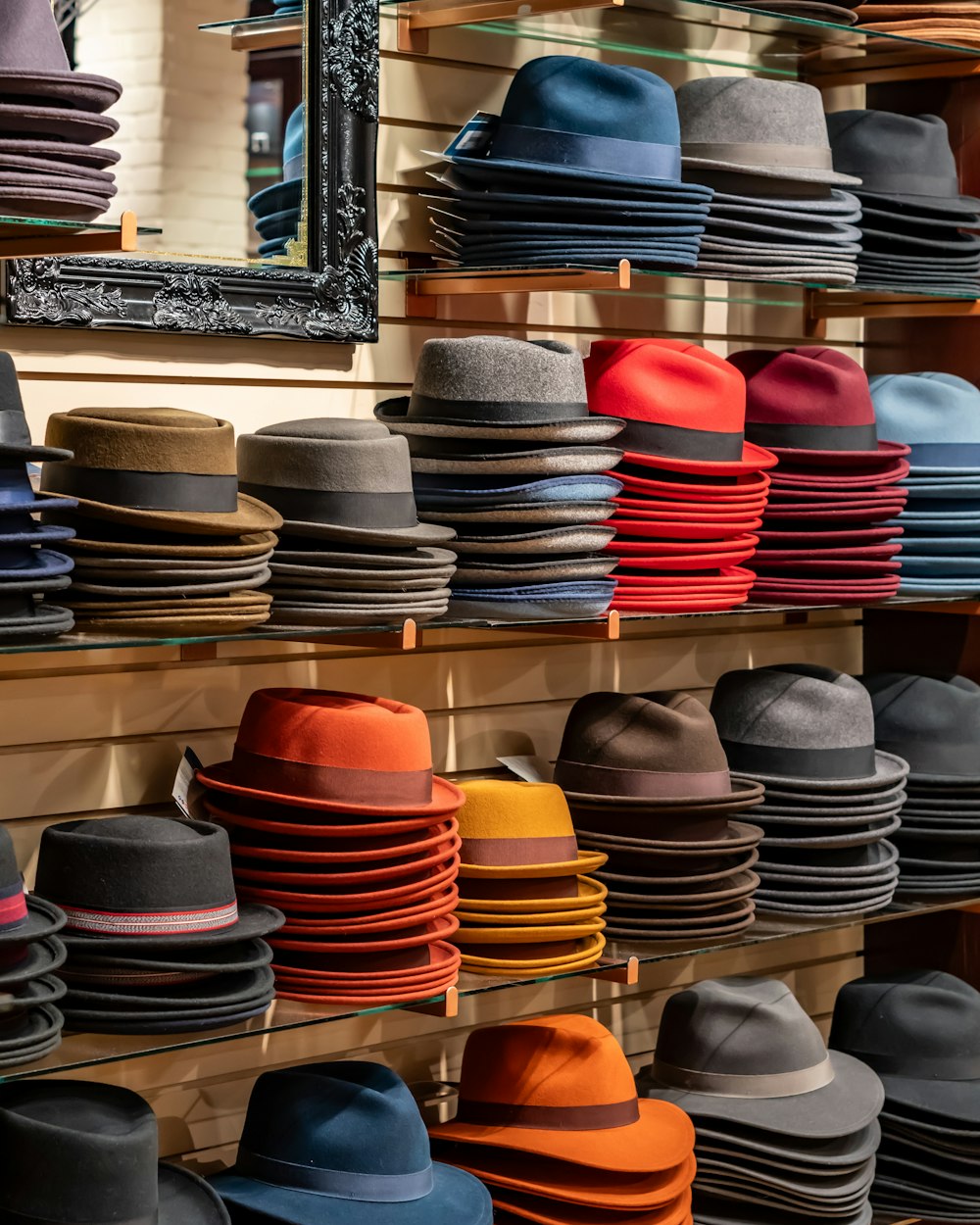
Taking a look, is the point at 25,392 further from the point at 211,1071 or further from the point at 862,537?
the point at 862,537

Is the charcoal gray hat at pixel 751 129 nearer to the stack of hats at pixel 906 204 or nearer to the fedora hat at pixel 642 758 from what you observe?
the stack of hats at pixel 906 204

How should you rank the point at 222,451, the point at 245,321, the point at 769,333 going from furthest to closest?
1. the point at 769,333
2. the point at 245,321
3. the point at 222,451

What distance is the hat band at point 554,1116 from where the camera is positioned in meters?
3.07

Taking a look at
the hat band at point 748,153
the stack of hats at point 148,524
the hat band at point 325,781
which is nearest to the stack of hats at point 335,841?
the hat band at point 325,781

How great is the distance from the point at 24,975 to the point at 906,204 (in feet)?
7.39

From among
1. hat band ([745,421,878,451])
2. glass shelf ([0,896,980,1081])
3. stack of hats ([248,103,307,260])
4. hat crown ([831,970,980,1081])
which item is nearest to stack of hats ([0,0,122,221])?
stack of hats ([248,103,307,260])

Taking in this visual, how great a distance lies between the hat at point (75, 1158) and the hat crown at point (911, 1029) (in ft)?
5.52

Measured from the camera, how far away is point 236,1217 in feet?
8.96

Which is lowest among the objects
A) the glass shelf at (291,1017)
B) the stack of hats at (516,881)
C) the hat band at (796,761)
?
the glass shelf at (291,1017)

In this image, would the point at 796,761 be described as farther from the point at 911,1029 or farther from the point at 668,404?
the point at 668,404

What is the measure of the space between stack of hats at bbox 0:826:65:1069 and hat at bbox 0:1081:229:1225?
0.39 feet

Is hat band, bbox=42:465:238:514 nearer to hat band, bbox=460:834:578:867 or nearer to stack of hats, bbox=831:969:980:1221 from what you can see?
hat band, bbox=460:834:578:867

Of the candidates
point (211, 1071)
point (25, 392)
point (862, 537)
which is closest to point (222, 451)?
point (25, 392)

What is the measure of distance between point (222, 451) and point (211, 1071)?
1.13 meters
